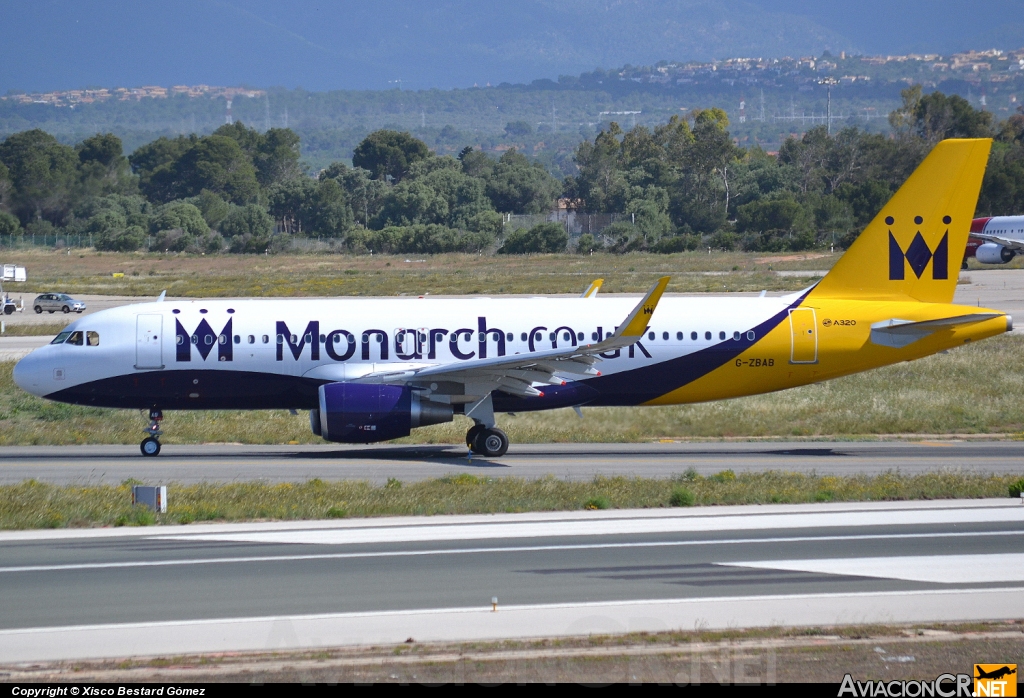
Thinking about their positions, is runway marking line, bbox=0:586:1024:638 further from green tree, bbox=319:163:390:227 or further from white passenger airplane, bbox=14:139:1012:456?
green tree, bbox=319:163:390:227

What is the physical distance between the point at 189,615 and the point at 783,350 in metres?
18.4

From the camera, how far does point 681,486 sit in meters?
21.5

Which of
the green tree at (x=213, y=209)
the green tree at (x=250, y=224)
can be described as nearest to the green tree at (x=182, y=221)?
the green tree at (x=250, y=224)

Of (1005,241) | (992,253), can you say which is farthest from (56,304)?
(1005,241)

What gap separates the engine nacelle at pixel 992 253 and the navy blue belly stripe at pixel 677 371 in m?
65.1

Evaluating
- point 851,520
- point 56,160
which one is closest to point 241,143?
point 56,160

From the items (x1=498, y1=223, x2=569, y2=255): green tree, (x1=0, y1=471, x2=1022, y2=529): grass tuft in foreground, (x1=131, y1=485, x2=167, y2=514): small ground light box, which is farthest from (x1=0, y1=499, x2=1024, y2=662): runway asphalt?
(x1=498, y1=223, x2=569, y2=255): green tree

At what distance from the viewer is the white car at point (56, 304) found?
216ft

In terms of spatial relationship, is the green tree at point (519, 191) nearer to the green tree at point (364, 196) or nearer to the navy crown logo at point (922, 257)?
the green tree at point (364, 196)

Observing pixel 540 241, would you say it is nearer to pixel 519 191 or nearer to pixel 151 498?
pixel 519 191

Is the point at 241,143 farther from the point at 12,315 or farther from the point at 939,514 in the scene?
the point at 939,514

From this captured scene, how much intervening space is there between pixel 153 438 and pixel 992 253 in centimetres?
7474

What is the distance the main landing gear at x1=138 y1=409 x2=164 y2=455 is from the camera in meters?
27.1

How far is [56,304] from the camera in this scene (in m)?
66.2
